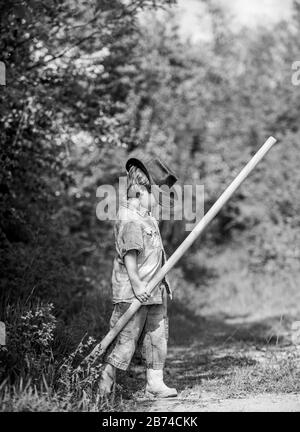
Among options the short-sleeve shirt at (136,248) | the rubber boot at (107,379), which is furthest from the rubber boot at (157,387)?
the short-sleeve shirt at (136,248)

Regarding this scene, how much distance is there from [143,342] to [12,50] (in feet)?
10.3

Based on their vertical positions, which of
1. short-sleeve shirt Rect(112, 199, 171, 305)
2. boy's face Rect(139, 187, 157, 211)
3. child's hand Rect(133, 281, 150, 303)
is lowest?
child's hand Rect(133, 281, 150, 303)

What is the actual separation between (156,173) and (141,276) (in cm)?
68

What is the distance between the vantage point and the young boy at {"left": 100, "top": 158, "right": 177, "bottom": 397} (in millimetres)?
4297

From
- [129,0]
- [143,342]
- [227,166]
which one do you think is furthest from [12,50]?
[227,166]

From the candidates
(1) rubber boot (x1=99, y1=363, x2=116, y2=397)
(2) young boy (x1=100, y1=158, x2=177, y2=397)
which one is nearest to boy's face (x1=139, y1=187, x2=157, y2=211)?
(2) young boy (x1=100, y1=158, x2=177, y2=397)

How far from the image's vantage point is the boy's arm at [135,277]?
4.21 m

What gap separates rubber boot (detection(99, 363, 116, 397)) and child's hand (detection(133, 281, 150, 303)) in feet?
1.60

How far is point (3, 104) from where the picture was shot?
587cm

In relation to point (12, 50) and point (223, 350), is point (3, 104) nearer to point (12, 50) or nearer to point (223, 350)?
point (12, 50)

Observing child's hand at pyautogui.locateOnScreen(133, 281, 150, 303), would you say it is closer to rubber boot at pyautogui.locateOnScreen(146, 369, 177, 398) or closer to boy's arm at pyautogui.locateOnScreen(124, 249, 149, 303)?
boy's arm at pyautogui.locateOnScreen(124, 249, 149, 303)

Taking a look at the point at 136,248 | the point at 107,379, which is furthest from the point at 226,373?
the point at 136,248

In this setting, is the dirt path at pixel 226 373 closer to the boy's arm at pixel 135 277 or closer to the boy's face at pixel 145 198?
the boy's arm at pixel 135 277

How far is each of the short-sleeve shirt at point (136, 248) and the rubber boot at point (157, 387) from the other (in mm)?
482
